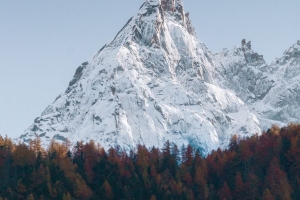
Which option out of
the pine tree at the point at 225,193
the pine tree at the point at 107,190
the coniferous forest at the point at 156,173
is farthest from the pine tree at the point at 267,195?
the pine tree at the point at 107,190

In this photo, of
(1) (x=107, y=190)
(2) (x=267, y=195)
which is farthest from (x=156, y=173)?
(2) (x=267, y=195)

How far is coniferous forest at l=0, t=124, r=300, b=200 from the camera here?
518 ft

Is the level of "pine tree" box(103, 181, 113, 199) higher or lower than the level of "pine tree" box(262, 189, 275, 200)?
higher

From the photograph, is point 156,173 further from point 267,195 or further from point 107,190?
point 267,195

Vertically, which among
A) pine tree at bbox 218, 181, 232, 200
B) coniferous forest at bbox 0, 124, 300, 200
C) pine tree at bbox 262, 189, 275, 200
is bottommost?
pine tree at bbox 262, 189, 275, 200

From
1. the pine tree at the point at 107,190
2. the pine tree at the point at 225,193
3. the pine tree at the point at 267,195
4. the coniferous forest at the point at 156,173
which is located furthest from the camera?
the pine tree at the point at 107,190

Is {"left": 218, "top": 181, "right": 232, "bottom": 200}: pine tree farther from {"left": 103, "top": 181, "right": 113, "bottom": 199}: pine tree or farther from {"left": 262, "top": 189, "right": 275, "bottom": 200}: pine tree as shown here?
{"left": 103, "top": 181, "right": 113, "bottom": 199}: pine tree

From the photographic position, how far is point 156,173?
17150 cm

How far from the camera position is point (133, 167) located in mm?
175250

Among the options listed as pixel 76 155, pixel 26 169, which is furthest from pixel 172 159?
pixel 26 169

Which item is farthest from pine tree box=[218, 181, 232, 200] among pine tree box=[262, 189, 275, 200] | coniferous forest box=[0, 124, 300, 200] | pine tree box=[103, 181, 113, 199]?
pine tree box=[103, 181, 113, 199]

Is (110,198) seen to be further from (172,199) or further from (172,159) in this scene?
(172,159)

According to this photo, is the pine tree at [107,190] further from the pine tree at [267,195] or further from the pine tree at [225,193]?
the pine tree at [267,195]

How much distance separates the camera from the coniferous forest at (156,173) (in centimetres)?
15775
